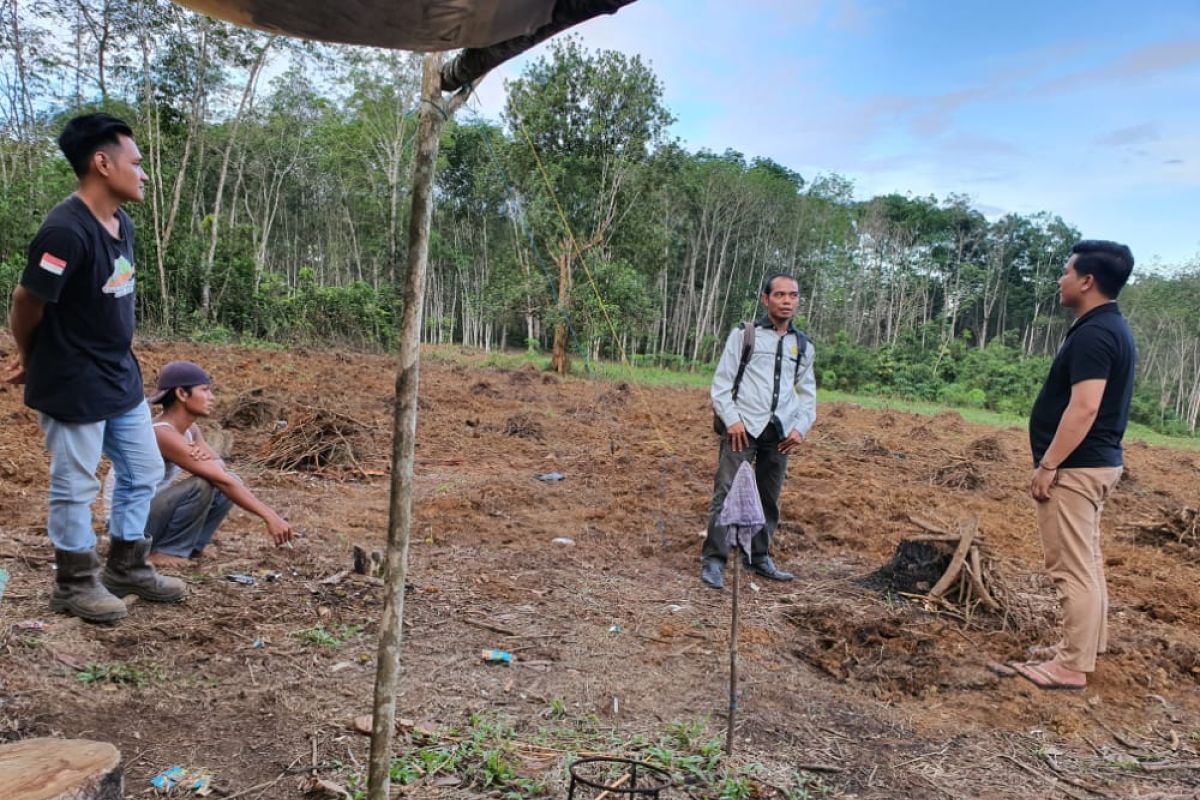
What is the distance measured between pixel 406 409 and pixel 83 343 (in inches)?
70.7

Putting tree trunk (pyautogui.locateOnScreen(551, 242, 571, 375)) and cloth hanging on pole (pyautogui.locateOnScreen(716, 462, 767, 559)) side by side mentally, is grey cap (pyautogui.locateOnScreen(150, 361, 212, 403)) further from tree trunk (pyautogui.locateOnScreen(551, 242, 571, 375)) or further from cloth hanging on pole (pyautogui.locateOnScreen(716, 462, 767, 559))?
tree trunk (pyautogui.locateOnScreen(551, 242, 571, 375))

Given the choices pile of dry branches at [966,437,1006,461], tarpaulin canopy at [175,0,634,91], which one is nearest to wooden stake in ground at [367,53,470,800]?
tarpaulin canopy at [175,0,634,91]

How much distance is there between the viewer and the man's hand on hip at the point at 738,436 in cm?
390

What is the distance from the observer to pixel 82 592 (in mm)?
2633

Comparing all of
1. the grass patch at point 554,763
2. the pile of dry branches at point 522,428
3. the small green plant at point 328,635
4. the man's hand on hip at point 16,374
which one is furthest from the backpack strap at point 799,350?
the pile of dry branches at point 522,428

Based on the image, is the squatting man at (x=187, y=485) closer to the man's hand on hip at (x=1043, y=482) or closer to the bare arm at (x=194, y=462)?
the bare arm at (x=194, y=462)

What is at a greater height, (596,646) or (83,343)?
(83,343)

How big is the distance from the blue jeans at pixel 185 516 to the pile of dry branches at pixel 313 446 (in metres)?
2.89

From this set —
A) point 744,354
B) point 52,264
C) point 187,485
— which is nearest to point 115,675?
point 187,485

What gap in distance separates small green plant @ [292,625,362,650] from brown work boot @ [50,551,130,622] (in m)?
0.66

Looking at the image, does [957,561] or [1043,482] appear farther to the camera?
[957,561]

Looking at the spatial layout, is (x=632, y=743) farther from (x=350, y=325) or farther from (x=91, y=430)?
(x=350, y=325)

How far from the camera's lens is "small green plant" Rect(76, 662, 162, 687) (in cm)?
232

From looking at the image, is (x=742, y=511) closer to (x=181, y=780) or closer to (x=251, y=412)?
(x=181, y=780)
